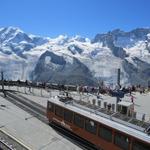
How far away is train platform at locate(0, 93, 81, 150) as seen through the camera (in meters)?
26.6

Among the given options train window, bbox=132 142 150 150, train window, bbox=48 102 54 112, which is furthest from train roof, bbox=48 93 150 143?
train window, bbox=48 102 54 112

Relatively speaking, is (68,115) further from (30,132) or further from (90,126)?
(30,132)

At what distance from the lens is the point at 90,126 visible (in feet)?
83.0

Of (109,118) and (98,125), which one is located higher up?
(109,118)

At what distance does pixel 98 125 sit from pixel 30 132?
25.7 feet

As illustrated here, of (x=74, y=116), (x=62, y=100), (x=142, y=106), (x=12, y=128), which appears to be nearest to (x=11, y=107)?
(x=12, y=128)

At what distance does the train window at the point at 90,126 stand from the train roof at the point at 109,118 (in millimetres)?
342

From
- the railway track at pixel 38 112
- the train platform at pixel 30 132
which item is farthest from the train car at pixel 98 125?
the train platform at pixel 30 132

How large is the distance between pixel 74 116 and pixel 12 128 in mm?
6573

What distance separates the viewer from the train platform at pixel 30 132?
26.6 m

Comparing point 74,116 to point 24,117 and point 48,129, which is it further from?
point 24,117

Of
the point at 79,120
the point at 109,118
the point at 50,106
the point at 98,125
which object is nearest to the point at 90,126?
the point at 98,125

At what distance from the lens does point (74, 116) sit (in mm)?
27234

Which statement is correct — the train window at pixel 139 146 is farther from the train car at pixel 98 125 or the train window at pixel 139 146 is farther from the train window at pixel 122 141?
the train window at pixel 122 141
